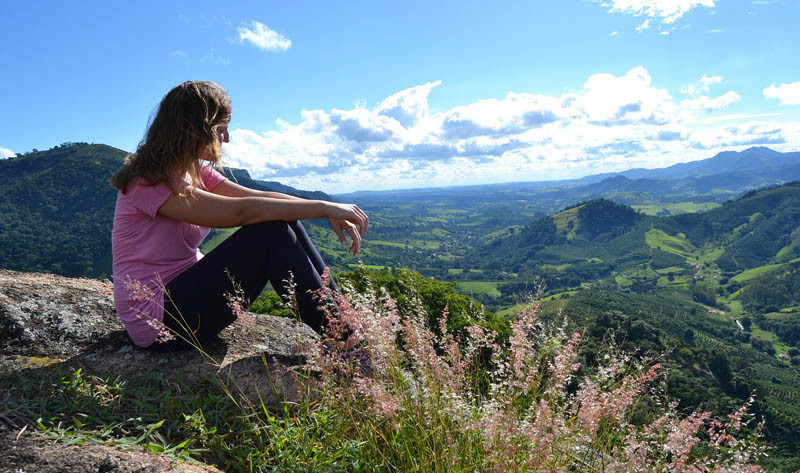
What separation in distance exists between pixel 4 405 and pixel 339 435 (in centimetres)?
187

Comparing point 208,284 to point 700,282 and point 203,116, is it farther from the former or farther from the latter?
point 700,282

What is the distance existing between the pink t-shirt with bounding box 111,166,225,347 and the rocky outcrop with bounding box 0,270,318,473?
11.5 inches

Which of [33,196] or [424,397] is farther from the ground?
[33,196]

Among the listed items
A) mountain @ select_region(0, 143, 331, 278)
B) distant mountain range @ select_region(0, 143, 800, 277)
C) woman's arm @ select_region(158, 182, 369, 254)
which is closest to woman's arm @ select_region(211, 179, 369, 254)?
woman's arm @ select_region(158, 182, 369, 254)

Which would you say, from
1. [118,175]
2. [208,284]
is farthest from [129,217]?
[208,284]

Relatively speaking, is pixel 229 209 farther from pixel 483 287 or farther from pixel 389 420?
pixel 483 287

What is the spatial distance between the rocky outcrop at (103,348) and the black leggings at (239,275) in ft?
0.93

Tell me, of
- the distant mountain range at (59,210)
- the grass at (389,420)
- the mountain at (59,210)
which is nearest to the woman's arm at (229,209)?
the grass at (389,420)

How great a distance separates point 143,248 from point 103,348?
1.06 meters

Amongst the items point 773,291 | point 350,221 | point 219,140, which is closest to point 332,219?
point 350,221

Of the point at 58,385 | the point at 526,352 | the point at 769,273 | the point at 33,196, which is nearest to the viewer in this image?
the point at 526,352

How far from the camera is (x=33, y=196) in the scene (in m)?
142

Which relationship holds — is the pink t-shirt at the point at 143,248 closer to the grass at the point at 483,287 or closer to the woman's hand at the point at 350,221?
the woman's hand at the point at 350,221

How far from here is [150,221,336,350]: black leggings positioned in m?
3.08
